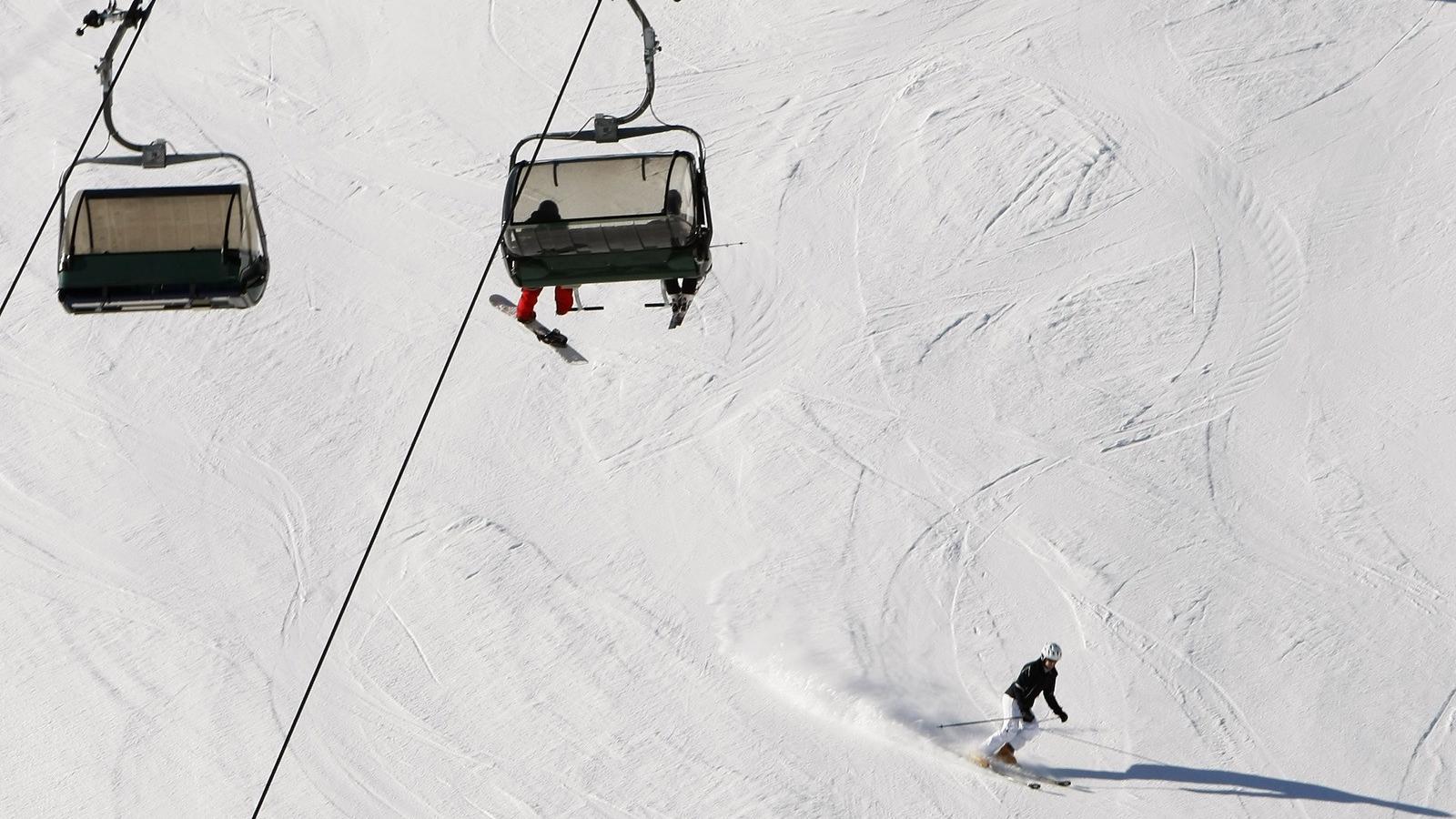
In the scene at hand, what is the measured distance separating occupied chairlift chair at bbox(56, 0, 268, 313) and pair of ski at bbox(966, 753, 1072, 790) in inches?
250

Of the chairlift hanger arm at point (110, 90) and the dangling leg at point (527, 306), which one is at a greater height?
the chairlift hanger arm at point (110, 90)

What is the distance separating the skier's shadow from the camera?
636 inches

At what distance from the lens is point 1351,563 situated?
17516 millimetres

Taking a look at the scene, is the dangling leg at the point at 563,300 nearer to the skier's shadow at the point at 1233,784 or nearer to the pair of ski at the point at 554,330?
the pair of ski at the point at 554,330

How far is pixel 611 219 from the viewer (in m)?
13.6

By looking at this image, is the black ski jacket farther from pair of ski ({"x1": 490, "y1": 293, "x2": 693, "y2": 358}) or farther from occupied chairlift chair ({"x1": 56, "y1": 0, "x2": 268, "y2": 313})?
occupied chairlift chair ({"x1": 56, "y1": 0, "x2": 268, "y2": 313})

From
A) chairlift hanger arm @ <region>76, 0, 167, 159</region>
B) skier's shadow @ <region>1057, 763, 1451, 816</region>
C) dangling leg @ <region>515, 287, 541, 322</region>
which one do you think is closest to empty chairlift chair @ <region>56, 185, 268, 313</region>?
chairlift hanger arm @ <region>76, 0, 167, 159</region>

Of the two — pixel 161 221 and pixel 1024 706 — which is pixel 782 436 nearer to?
pixel 1024 706

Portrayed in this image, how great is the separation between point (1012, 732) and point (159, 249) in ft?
22.3

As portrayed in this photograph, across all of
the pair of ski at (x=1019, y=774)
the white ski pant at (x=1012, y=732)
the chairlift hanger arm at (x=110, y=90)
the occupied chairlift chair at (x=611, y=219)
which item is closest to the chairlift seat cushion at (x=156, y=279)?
the chairlift hanger arm at (x=110, y=90)

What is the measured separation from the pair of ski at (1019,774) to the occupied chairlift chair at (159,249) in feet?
20.8

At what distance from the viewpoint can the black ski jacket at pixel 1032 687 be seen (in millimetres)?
15805

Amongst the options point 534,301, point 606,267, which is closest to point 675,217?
point 606,267

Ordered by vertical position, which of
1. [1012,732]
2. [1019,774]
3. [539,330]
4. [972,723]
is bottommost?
[1019,774]
